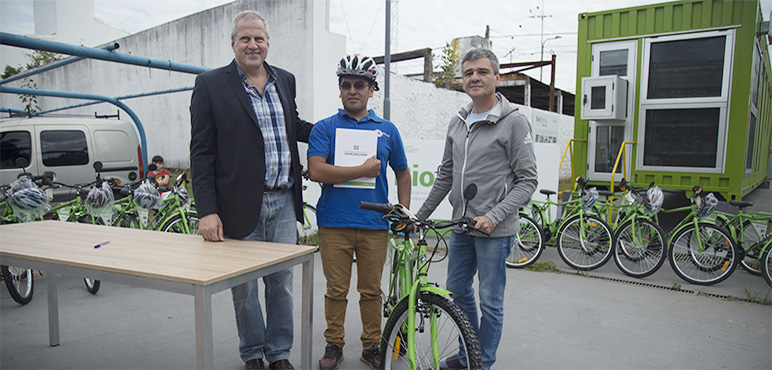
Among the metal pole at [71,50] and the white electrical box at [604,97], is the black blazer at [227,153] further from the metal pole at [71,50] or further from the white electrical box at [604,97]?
the white electrical box at [604,97]

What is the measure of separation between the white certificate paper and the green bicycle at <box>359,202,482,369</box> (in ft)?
1.35

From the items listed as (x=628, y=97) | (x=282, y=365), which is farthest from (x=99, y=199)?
(x=628, y=97)

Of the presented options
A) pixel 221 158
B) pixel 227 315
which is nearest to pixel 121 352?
pixel 227 315

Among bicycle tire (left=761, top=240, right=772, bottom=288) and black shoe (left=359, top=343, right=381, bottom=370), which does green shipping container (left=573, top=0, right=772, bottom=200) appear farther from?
black shoe (left=359, top=343, right=381, bottom=370)

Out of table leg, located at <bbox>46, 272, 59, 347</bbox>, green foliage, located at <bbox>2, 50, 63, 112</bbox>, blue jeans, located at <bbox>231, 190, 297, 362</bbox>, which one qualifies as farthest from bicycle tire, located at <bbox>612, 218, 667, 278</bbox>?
green foliage, located at <bbox>2, 50, 63, 112</bbox>

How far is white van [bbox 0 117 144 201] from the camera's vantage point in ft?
21.1

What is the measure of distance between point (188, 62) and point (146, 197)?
14.6 ft

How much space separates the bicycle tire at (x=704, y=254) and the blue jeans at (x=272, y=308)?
4272mm

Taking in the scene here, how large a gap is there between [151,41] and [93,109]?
11.0ft

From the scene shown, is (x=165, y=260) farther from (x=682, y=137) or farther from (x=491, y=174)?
(x=682, y=137)

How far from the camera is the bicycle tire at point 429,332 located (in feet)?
7.28

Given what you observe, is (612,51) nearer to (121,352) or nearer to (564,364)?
(564,364)

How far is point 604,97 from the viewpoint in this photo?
6676mm

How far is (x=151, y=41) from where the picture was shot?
32.6 feet
